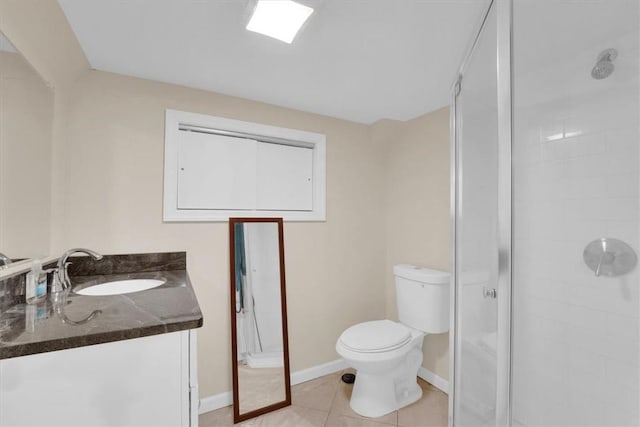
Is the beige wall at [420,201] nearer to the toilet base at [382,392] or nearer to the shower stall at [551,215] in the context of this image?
the toilet base at [382,392]

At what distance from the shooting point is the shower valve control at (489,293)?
1.08m

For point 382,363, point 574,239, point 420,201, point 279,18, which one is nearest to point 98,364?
point 279,18

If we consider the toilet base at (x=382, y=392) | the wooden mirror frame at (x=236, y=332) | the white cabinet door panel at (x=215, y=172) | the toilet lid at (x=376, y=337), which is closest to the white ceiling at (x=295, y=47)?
the white cabinet door panel at (x=215, y=172)

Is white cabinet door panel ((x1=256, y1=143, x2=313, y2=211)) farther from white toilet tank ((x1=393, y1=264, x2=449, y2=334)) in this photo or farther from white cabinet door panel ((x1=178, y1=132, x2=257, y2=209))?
white toilet tank ((x1=393, y1=264, x2=449, y2=334))

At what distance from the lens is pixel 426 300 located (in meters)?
2.00

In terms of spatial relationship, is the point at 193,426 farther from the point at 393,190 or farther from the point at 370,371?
the point at 393,190

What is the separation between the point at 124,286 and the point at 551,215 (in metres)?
2.06

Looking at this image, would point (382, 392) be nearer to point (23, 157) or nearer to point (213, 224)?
point (213, 224)

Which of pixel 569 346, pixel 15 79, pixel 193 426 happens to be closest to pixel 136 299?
pixel 193 426

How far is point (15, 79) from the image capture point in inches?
41.6

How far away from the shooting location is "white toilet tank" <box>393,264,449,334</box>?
198 cm

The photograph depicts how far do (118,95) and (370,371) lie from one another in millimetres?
2192

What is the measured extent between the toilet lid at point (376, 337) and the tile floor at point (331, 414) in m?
0.45

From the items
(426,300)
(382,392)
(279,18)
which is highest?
(279,18)
